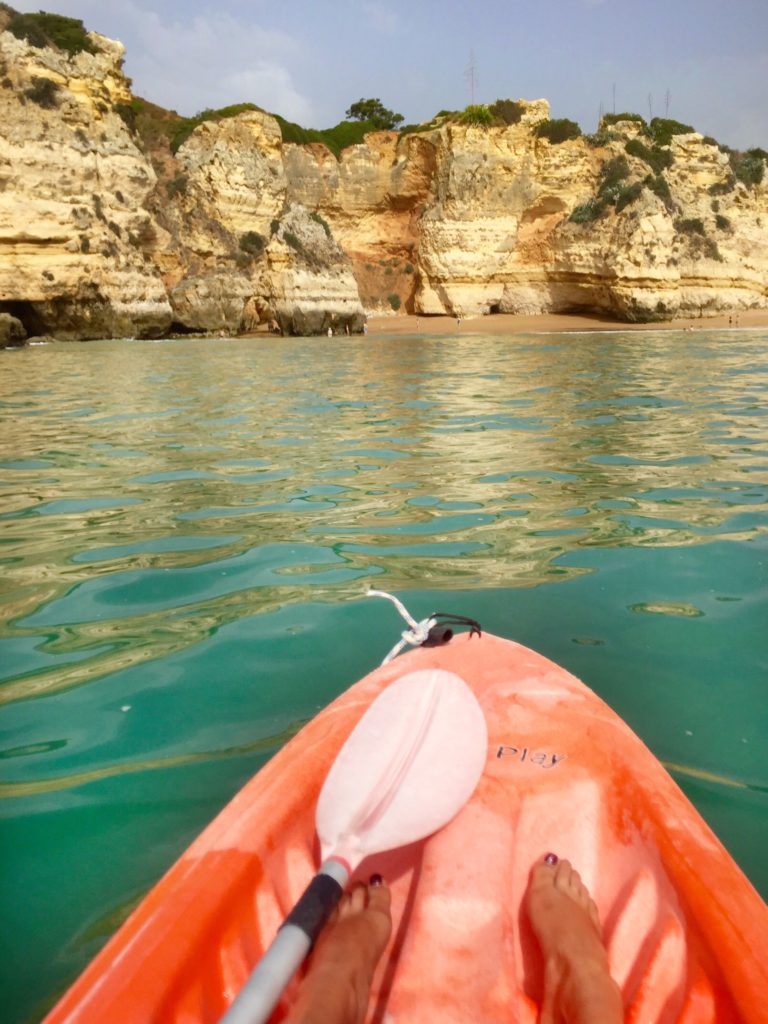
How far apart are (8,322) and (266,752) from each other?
19.3 metres

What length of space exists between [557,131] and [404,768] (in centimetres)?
3333

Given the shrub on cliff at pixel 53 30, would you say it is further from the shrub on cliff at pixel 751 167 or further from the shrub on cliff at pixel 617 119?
the shrub on cliff at pixel 751 167

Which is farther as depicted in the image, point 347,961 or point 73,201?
point 73,201

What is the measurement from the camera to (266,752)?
82.2 inches

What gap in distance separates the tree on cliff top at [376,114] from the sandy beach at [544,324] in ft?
38.5

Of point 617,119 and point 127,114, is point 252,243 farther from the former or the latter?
point 617,119

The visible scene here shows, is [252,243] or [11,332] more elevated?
[252,243]

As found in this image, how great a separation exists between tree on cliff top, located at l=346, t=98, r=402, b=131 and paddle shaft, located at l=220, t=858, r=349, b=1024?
39414 mm

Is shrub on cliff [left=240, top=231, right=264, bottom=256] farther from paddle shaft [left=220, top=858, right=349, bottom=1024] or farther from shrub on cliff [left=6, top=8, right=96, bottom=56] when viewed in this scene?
paddle shaft [left=220, top=858, right=349, bottom=1024]

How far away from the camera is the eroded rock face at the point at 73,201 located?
19609 mm

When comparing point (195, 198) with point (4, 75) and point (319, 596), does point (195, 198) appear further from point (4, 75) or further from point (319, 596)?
point (319, 596)

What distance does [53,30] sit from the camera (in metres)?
22.8

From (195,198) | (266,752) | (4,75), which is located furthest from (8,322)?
(266,752)

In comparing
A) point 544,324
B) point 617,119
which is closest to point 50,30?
point 544,324
